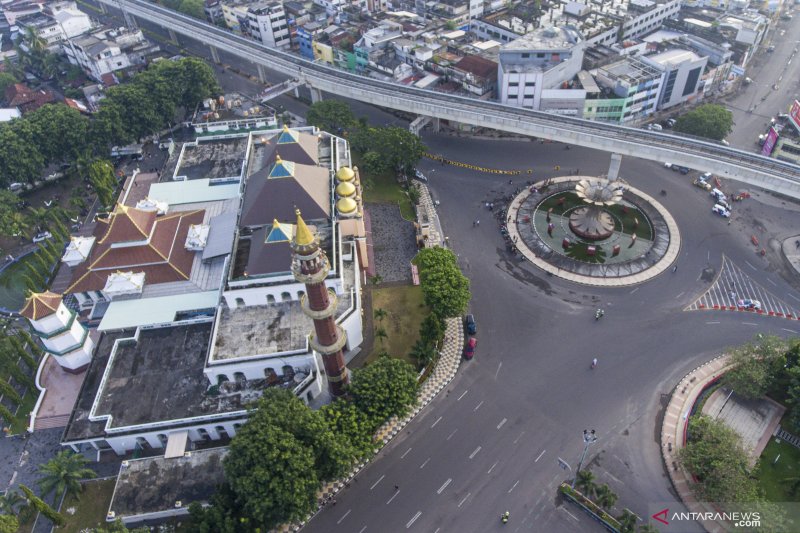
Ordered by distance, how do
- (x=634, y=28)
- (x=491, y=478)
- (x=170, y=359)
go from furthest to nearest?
(x=634, y=28) → (x=170, y=359) → (x=491, y=478)

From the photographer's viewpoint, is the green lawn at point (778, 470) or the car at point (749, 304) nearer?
the green lawn at point (778, 470)

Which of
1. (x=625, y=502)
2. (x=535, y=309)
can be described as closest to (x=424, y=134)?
(x=535, y=309)

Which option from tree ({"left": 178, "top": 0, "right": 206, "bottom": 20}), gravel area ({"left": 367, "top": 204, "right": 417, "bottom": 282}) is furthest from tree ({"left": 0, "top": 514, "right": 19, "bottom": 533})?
tree ({"left": 178, "top": 0, "right": 206, "bottom": 20})

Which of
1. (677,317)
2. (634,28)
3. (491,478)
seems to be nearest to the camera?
(491,478)

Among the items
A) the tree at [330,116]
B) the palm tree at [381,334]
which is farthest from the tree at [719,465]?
the tree at [330,116]

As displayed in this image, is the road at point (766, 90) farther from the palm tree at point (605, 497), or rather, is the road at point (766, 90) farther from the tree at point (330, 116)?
the palm tree at point (605, 497)

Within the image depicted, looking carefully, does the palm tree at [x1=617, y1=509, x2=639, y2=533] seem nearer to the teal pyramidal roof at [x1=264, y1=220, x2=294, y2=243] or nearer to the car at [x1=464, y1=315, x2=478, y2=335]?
the car at [x1=464, y1=315, x2=478, y2=335]

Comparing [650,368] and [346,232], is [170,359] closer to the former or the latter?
[346,232]
